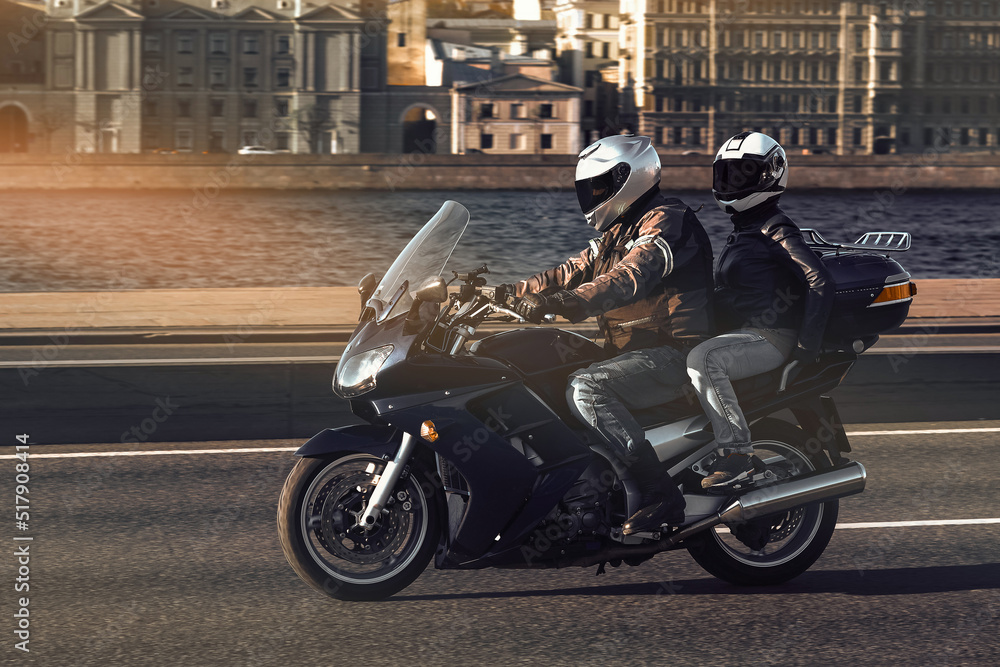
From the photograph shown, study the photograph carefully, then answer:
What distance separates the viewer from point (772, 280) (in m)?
4.68

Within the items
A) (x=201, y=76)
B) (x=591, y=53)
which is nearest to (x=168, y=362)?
(x=201, y=76)

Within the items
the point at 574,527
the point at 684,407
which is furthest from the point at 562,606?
the point at 684,407

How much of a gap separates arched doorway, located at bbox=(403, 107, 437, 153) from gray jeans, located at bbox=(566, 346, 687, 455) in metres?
103

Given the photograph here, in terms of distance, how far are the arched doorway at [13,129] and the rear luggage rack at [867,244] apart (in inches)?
4212

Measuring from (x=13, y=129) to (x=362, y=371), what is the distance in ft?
354

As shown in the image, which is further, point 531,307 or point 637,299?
point 637,299

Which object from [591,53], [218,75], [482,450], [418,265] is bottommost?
[482,450]

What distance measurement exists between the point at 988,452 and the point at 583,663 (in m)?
4.58

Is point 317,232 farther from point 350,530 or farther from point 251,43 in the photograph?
point 251,43

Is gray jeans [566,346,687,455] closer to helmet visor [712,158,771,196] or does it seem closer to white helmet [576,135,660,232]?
white helmet [576,135,660,232]

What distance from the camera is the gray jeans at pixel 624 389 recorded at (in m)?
4.40

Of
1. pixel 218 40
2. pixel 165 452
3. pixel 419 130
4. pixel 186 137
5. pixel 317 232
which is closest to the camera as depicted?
pixel 165 452

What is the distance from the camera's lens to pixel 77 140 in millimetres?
101688

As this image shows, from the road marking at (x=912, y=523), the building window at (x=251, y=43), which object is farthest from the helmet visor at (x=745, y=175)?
the building window at (x=251, y=43)
